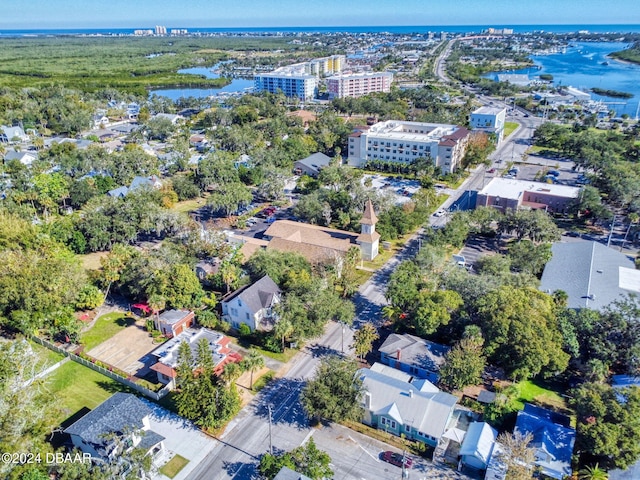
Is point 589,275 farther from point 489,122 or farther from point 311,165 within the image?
point 489,122

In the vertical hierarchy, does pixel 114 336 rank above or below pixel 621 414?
below

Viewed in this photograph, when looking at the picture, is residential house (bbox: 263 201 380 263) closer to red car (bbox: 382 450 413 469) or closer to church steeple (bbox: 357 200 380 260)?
church steeple (bbox: 357 200 380 260)

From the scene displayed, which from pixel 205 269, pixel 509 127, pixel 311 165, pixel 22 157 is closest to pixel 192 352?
pixel 205 269

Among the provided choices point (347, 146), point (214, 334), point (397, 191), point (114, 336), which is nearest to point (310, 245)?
point (214, 334)

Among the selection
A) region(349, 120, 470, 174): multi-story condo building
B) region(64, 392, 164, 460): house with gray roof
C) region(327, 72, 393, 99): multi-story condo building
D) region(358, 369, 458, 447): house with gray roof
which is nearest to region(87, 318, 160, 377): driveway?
region(64, 392, 164, 460): house with gray roof

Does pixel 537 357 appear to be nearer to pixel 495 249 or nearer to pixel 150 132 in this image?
pixel 495 249
